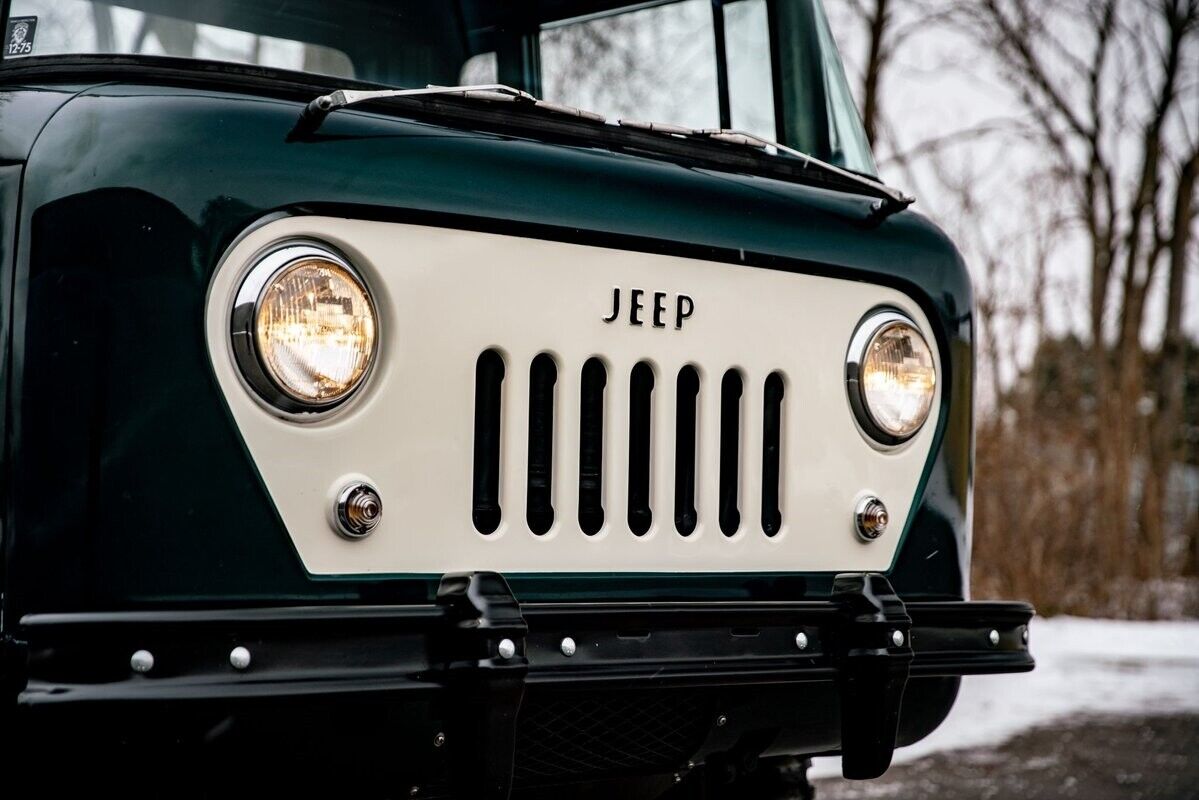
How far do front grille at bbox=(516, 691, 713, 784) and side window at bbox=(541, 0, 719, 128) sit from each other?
1.54 m

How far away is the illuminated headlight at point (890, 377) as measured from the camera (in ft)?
9.92

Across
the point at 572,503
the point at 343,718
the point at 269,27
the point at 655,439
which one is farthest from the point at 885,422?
the point at 269,27

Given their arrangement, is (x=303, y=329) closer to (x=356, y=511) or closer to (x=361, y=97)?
(x=356, y=511)

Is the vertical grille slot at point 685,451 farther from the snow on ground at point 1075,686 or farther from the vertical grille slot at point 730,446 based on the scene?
the snow on ground at point 1075,686

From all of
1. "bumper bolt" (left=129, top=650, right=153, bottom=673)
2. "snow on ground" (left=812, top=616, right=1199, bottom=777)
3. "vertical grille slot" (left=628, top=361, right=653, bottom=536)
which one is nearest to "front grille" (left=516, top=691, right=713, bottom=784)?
"vertical grille slot" (left=628, top=361, right=653, bottom=536)

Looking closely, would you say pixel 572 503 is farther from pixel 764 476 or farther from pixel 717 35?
pixel 717 35

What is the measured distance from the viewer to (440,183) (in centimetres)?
251

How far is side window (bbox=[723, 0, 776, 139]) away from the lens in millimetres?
3602

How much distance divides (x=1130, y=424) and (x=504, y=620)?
13968 millimetres

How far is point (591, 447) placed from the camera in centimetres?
267

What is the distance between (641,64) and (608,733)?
174cm

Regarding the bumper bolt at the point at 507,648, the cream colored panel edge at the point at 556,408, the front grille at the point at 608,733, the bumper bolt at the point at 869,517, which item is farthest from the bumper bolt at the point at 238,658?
the bumper bolt at the point at 869,517

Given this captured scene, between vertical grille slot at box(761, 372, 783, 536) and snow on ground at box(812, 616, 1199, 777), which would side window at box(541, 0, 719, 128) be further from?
snow on ground at box(812, 616, 1199, 777)

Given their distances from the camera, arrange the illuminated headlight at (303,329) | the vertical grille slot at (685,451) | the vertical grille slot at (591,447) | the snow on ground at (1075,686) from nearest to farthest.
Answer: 1. the illuminated headlight at (303,329)
2. the vertical grille slot at (591,447)
3. the vertical grille slot at (685,451)
4. the snow on ground at (1075,686)
